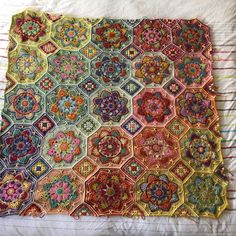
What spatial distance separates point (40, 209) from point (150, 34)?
3.22ft

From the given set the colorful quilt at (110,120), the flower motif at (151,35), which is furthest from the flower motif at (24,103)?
the flower motif at (151,35)

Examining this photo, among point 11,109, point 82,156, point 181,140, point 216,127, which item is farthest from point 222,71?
point 11,109

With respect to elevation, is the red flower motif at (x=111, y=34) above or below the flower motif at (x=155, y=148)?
above

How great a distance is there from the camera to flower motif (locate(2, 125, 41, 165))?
1254 millimetres

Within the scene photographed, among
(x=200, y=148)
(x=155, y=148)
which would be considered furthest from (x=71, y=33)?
(x=200, y=148)

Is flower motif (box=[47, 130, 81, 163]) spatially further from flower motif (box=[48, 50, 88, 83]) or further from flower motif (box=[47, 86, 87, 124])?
flower motif (box=[48, 50, 88, 83])

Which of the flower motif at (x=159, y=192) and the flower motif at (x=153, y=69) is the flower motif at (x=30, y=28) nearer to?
the flower motif at (x=153, y=69)

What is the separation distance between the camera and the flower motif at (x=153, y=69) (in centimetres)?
143

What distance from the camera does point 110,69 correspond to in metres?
1.45

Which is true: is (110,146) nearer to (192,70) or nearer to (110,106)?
(110,106)

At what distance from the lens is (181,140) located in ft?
4.29

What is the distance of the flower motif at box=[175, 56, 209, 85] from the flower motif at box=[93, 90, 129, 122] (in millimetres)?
307

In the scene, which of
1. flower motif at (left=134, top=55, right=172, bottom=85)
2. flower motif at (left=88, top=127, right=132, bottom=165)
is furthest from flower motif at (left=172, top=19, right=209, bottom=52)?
flower motif at (left=88, top=127, right=132, bottom=165)

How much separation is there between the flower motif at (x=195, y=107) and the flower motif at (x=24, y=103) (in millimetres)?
648
